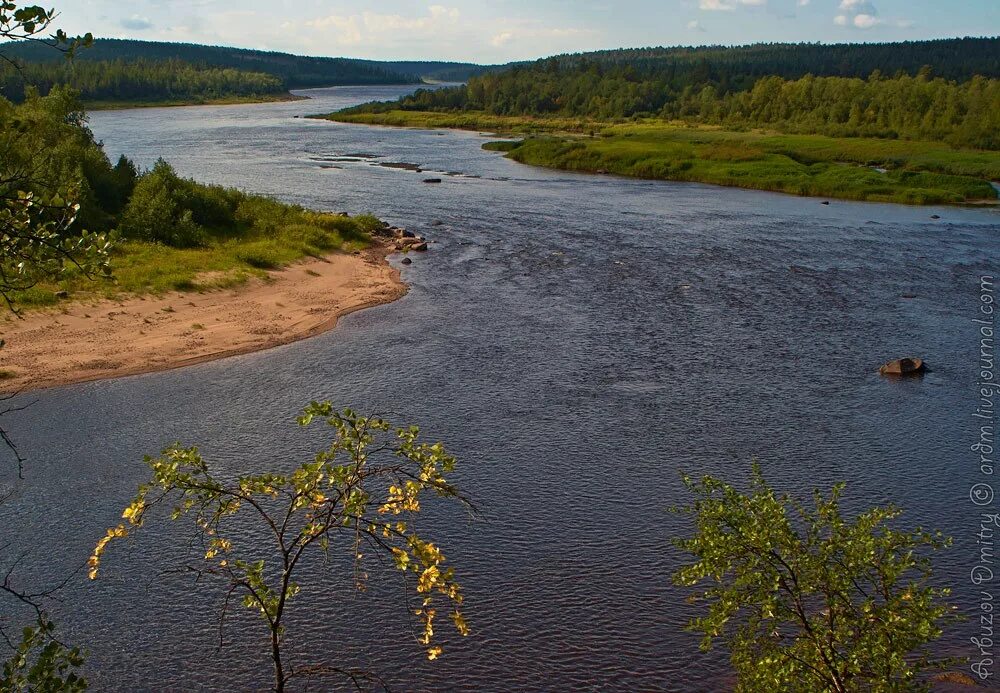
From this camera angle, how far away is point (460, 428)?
23.1 meters

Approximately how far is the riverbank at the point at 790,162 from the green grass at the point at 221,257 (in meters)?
36.4

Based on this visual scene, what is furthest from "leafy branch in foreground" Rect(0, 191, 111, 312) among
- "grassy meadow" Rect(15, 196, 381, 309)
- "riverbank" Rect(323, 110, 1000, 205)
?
"riverbank" Rect(323, 110, 1000, 205)

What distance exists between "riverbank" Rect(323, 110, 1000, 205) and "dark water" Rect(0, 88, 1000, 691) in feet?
56.6

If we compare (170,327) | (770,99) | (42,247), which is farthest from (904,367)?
(770,99)

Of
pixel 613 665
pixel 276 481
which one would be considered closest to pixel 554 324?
pixel 613 665

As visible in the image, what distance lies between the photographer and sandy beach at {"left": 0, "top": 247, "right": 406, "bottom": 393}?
2730 centimetres

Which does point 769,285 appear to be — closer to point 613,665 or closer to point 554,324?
point 554,324

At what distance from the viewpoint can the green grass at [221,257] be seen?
32.7 m

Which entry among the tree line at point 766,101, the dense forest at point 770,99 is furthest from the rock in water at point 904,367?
the dense forest at point 770,99

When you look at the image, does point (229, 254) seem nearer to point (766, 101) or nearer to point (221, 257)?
point (221, 257)

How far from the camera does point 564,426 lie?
77.4 ft

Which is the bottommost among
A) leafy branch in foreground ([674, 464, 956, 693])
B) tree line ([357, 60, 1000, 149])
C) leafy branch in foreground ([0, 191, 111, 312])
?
leafy branch in foreground ([674, 464, 956, 693])

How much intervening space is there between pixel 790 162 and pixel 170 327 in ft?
196

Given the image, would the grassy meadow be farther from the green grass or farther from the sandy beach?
the sandy beach
